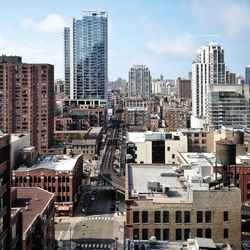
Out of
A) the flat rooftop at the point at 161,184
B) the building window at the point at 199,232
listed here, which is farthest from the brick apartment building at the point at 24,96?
the building window at the point at 199,232

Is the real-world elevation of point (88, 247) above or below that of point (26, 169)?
below

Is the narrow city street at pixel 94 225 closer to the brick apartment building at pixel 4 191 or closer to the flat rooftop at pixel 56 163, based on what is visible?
the flat rooftop at pixel 56 163

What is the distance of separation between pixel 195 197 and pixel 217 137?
8027cm

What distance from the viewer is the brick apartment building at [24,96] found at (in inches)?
6590

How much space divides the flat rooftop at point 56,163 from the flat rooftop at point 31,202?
2528cm

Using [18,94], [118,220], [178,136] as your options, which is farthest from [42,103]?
[118,220]

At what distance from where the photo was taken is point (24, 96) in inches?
6599

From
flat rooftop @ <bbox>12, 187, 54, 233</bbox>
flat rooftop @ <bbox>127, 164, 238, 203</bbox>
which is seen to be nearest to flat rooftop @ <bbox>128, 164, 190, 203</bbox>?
flat rooftop @ <bbox>127, 164, 238, 203</bbox>

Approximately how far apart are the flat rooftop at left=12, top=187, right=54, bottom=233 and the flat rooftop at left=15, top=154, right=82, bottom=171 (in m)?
25.3

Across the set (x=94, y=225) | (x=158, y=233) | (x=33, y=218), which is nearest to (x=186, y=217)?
(x=158, y=233)

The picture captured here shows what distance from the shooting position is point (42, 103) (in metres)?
169

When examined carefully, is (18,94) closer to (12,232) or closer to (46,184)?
(46,184)

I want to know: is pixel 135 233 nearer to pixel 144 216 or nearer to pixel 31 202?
pixel 144 216

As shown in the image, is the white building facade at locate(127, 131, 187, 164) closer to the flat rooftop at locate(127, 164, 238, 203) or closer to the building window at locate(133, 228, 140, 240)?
the flat rooftop at locate(127, 164, 238, 203)
